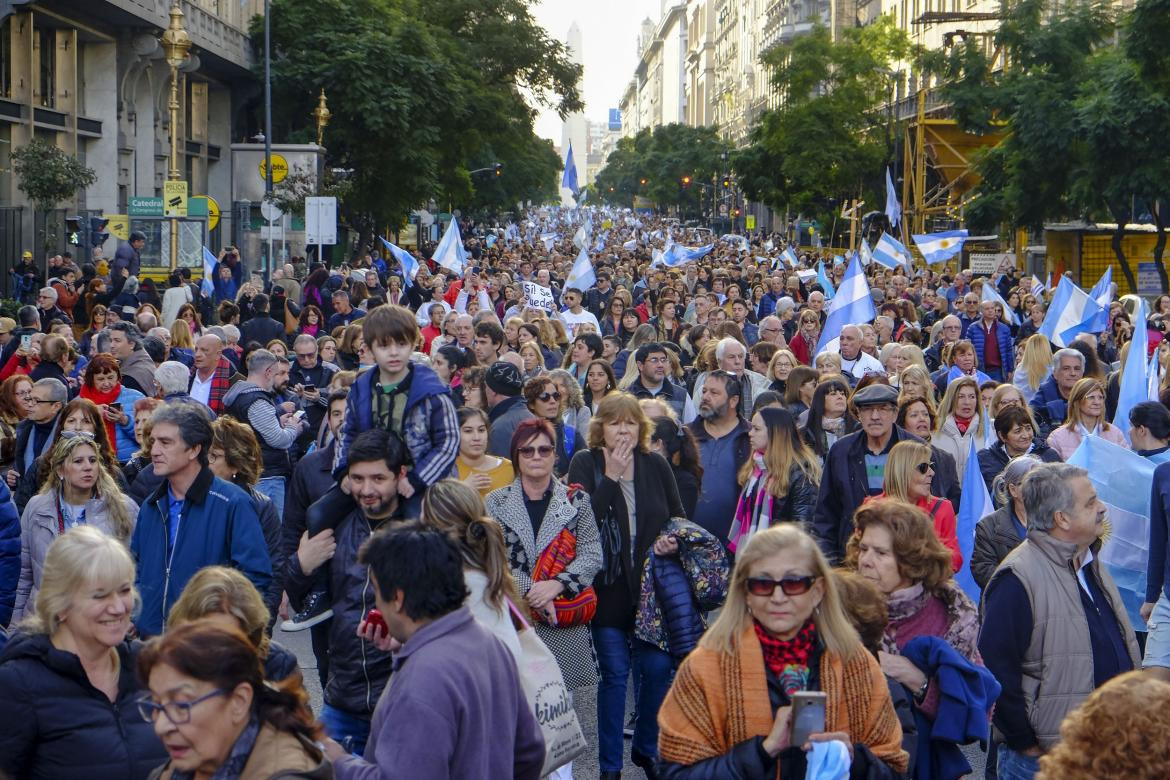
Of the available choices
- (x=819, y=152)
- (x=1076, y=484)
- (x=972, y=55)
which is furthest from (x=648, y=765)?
(x=819, y=152)

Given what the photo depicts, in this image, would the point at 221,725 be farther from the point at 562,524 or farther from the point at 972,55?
the point at 972,55

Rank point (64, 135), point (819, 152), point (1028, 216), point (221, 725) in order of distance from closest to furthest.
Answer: point (221, 725) < point (64, 135) < point (1028, 216) < point (819, 152)

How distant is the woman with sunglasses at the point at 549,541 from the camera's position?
6.62 m

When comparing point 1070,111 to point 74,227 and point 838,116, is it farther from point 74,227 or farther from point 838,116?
point 838,116

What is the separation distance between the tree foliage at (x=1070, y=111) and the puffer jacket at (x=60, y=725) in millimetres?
27948

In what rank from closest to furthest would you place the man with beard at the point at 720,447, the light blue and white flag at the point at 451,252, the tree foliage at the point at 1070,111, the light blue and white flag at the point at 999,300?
the man with beard at the point at 720,447 → the light blue and white flag at the point at 999,300 → the light blue and white flag at the point at 451,252 → the tree foliage at the point at 1070,111

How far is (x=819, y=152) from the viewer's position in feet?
188

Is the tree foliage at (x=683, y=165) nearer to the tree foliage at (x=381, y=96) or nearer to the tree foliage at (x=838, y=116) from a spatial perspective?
the tree foliage at (x=838, y=116)

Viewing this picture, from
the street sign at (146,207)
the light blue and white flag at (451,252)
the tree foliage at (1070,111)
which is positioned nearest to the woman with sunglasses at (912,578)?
the light blue and white flag at (451,252)

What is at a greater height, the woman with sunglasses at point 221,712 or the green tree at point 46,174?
the green tree at point 46,174

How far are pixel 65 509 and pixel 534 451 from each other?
6.58 feet

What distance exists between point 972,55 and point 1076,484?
124 feet

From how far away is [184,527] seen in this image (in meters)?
6.14

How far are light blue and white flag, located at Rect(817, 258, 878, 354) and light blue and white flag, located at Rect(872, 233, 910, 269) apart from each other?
13.1 metres
